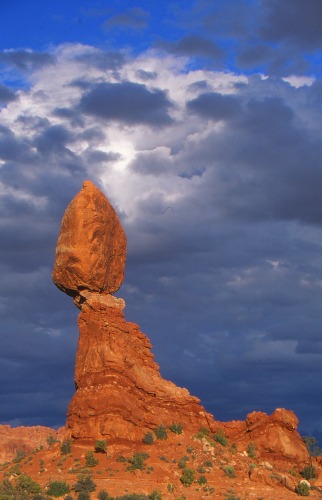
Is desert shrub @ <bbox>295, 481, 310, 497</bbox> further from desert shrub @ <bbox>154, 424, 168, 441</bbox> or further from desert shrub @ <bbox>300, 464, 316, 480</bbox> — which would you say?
desert shrub @ <bbox>154, 424, 168, 441</bbox>

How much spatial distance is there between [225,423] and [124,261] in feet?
55.3

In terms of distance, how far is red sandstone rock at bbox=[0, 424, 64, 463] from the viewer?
109750 mm

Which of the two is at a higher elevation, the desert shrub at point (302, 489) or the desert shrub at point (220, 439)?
the desert shrub at point (220, 439)

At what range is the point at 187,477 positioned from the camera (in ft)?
211

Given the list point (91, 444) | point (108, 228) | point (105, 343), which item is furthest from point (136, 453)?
point (108, 228)

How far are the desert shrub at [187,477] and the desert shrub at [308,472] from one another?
12.7 m

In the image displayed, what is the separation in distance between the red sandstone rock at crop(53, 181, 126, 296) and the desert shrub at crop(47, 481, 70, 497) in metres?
17.6

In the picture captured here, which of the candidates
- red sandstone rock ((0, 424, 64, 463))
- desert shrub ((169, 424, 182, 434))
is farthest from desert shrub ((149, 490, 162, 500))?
red sandstone rock ((0, 424, 64, 463))

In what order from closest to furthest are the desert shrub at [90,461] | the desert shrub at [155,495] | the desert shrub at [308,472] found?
the desert shrub at [155,495]
the desert shrub at [90,461]
the desert shrub at [308,472]

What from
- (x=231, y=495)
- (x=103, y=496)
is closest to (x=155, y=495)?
(x=103, y=496)

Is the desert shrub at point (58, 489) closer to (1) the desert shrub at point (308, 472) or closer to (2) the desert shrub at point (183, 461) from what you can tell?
(2) the desert shrub at point (183, 461)

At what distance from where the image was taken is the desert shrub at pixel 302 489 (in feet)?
219

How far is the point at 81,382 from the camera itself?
6950 cm

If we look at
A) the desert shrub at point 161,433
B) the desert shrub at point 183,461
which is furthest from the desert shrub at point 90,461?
the desert shrub at point 183,461
